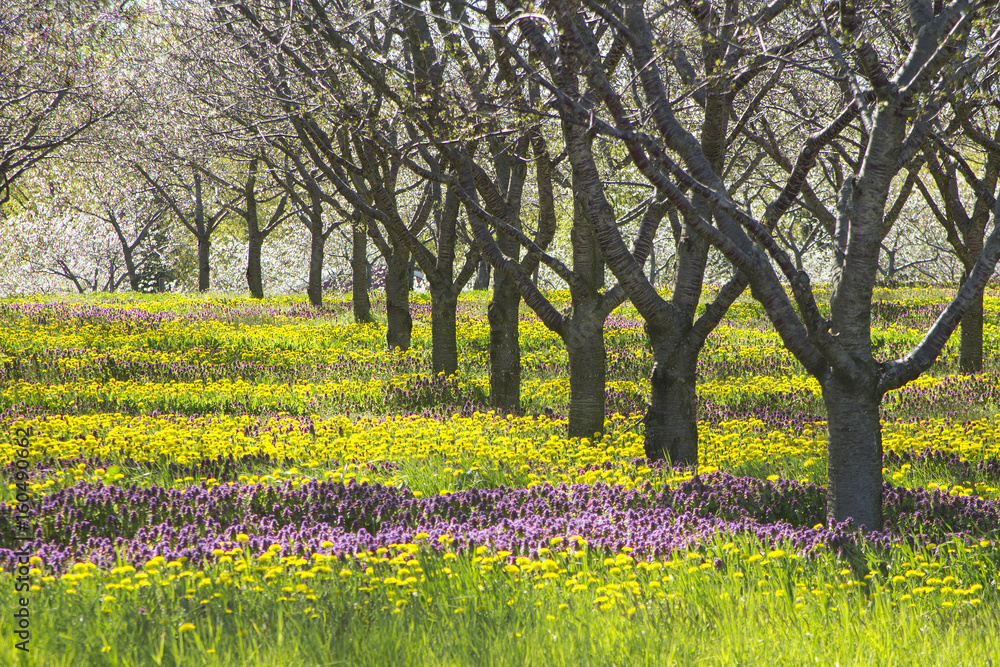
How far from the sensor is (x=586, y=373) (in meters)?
7.98

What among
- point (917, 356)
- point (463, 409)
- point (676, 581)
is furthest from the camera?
point (463, 409)

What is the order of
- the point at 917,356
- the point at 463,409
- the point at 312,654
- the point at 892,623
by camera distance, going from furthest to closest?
the point at 463,409, the point at 917,356, the point at 892,623, the point at 312,654

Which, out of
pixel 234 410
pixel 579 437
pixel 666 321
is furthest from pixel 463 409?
pixel 666 321

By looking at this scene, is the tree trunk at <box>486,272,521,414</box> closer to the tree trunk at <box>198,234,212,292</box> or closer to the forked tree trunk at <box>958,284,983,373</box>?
the forked tree trunk at <box>958,284,983,373</box>

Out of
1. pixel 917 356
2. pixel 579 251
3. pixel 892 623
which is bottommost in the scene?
pixel 892 623

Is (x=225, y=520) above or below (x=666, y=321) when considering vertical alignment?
below

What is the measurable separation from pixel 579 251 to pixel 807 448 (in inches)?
118

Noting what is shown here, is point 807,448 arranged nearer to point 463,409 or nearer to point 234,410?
point 463,409

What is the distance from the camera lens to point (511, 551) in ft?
15.0

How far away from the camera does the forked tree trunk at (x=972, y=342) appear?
12266mm

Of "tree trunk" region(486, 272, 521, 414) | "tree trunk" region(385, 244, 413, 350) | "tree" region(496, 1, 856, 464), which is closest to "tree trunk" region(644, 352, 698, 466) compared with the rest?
"tree" region(496, 1, 856, 464)

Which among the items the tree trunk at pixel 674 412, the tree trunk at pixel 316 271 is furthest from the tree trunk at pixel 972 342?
the tree trunk at pixel 316 271

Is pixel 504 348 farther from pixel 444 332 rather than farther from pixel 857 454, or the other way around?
pixel 857 454

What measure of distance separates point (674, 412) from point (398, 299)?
8.93m
